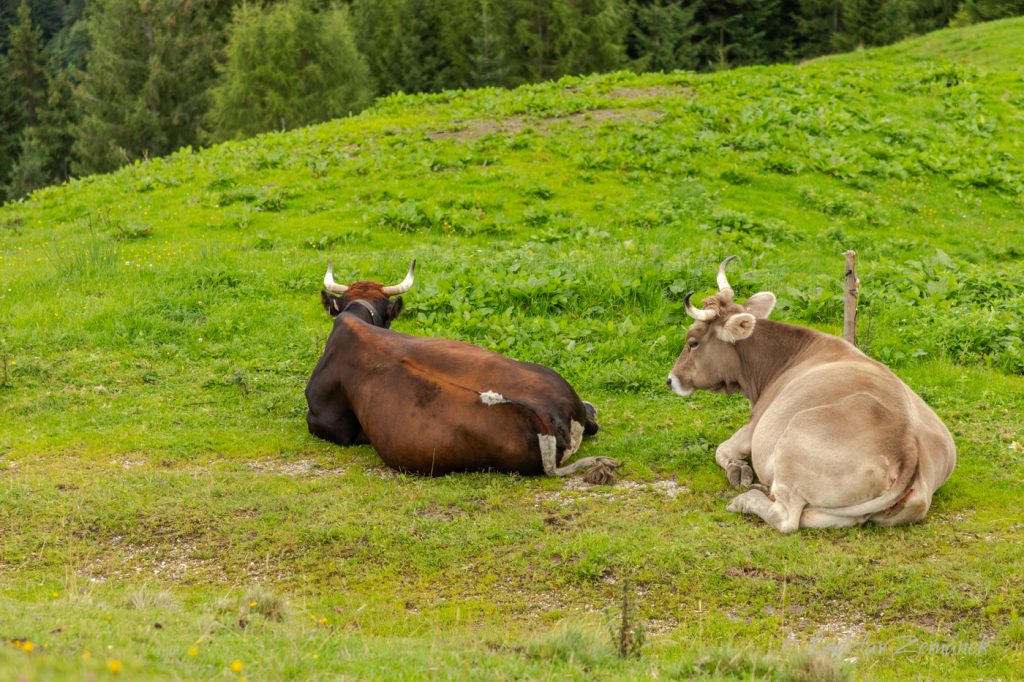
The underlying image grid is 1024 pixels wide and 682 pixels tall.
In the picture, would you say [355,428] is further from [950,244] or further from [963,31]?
[963,31]

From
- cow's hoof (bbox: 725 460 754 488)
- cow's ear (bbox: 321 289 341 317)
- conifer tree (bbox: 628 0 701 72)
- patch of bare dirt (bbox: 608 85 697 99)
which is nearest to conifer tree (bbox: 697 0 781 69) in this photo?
conifer tree (bbox: 628 0 701 72)

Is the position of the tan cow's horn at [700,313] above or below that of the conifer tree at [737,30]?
above

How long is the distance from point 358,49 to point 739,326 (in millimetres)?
59246

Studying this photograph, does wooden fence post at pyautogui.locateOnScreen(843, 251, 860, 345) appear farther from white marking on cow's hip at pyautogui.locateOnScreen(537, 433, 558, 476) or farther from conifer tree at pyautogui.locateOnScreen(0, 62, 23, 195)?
conifer tree at pyautogui.locateOnScreen(0, 62, 23, 195)

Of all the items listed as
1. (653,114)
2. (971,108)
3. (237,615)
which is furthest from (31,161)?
(237,615)

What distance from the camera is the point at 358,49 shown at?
66.1 m

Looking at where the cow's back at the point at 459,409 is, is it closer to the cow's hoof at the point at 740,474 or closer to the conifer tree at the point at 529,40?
the cow's hoof at the point at 740,474

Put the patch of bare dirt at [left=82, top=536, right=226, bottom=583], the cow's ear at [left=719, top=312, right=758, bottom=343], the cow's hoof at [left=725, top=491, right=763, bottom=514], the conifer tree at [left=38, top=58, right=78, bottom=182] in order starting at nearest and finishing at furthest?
1. the patch of bare dirt at [left=82, top=536, right=226, bottom=583]
2. the cow's hoof at [left=725, top=491, right=763, bottom=514]
3. the cow's ear at [left=719, top=312, right=758, bottom=343]
4. the conifer tree at [left=38, top=58, right=78, bottom=182]

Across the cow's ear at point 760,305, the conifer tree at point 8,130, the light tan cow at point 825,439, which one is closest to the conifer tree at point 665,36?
the conifer tree at point 8,130

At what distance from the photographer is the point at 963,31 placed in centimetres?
3781

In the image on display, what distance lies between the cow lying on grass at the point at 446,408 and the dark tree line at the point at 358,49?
151ft

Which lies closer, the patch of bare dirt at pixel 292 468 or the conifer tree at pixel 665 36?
the patch of bare dirt at pixel 292 468

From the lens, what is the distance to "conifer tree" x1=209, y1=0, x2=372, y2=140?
5650 centimetres

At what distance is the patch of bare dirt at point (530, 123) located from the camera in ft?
85.4
